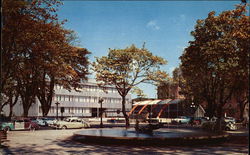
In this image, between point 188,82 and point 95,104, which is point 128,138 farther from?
point 95,104

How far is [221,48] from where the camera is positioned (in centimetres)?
2559

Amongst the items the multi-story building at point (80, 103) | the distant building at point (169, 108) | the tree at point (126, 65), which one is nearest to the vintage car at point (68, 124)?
the tree at point (126, 65)

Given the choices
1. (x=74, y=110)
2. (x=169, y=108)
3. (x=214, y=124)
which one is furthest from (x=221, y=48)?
(x=74, y=110)

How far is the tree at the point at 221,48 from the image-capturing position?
2486cm

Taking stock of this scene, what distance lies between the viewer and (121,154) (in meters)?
14.2

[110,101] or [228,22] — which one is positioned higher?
[228,22]

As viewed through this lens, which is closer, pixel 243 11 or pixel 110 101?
pixel 243 11

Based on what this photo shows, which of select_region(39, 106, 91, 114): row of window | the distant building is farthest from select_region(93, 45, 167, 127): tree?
select_region(39, 106, 91, 114): row of window

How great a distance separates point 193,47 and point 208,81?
4.53m

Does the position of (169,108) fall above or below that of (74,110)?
above

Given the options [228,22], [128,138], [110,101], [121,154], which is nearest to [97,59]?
[228,22]

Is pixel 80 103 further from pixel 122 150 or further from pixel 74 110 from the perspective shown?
pixel 122 150

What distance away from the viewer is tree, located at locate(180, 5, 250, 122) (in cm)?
2486

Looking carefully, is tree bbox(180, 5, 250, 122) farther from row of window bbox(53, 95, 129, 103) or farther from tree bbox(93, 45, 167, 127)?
row of window bbox(53, 95, 129, 103)
